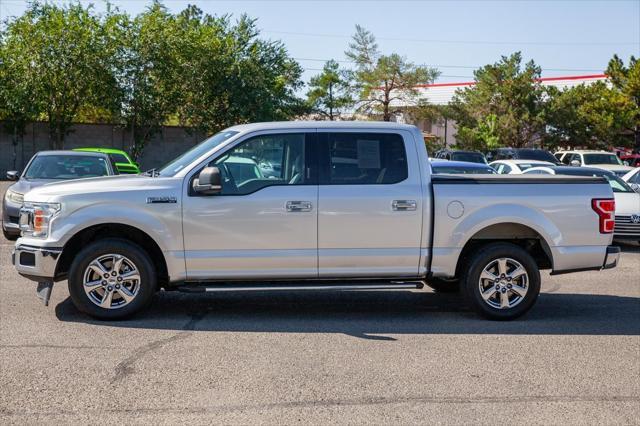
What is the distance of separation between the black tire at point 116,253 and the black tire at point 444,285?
338 cm

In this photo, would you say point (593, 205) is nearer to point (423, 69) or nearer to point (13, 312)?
point (13, 312)

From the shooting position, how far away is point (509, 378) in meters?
6.05

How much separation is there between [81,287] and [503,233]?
14.4 ft

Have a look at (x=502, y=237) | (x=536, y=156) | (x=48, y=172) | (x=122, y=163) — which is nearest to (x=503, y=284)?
(x=502, y=237)

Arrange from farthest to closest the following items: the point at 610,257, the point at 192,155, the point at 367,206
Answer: the point at 610,257 → the point at 192,155 → the point at 367,206

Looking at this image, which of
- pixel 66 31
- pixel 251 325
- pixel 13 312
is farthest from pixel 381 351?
pixel 66 31

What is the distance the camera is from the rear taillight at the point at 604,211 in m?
8.06

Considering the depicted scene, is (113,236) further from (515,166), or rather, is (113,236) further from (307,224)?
(515,166)

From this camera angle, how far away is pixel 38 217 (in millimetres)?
7625

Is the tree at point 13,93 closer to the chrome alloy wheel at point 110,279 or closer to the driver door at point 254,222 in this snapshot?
the chrome alloy wheel at point 110,279

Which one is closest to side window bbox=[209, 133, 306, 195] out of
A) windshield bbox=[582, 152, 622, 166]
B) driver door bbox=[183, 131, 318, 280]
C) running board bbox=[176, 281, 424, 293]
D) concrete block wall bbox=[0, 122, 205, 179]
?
driver door bbox=[183, 131, 318, 280]

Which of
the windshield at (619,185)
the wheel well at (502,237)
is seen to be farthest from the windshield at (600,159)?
the wheel well at (502,237)

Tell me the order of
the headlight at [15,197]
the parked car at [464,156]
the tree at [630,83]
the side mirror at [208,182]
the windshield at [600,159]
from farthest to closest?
the tree at [630,83]
the parked car at [464,156]
the windshield at [600,159]
the headlight at [15,197]
the side mirror at [208,182]

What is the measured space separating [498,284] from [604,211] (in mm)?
1350
